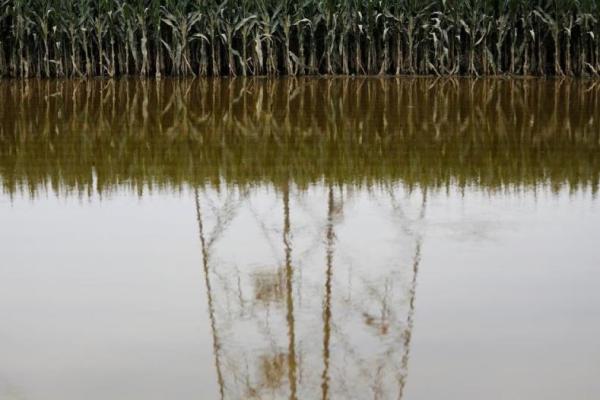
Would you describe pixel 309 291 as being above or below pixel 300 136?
below

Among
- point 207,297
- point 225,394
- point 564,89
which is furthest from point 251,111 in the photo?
point 225,394

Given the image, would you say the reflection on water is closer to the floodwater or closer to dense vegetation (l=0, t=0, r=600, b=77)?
the floodwater

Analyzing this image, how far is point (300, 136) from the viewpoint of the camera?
10.3m

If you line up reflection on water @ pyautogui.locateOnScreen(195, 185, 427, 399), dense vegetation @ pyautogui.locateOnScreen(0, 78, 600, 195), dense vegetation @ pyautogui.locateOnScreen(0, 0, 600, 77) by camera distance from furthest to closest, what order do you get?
dense vegetation @ pyautogui.locateOnScreen(0, 0, 600, 77) → dense vegetation @ pyautogui.locateOnScreen(0, 78, 600, 195) → reflection on water @ pyautogui.locateOnScreen(195, 185, 427, 399)

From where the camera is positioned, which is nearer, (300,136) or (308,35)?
(300,136)

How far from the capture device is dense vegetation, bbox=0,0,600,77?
1828cm

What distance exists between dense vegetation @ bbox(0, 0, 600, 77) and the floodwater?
302 inches

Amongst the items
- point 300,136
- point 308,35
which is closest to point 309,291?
point 300,136

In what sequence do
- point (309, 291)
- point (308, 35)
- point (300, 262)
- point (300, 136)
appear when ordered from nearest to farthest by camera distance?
point (309, 291) → point (300, 262) → point (300, 136) → point (308, 35)

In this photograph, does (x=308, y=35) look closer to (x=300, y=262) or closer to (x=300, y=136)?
(x=300, y=136)

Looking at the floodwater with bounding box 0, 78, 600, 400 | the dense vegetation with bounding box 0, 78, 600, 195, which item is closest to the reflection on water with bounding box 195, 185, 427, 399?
the floodwater with bounding box 0, 78, 600, 400

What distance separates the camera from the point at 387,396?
402 centimetres

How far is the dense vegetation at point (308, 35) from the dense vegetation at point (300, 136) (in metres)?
2.18

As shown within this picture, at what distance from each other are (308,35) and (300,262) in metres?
13.7
